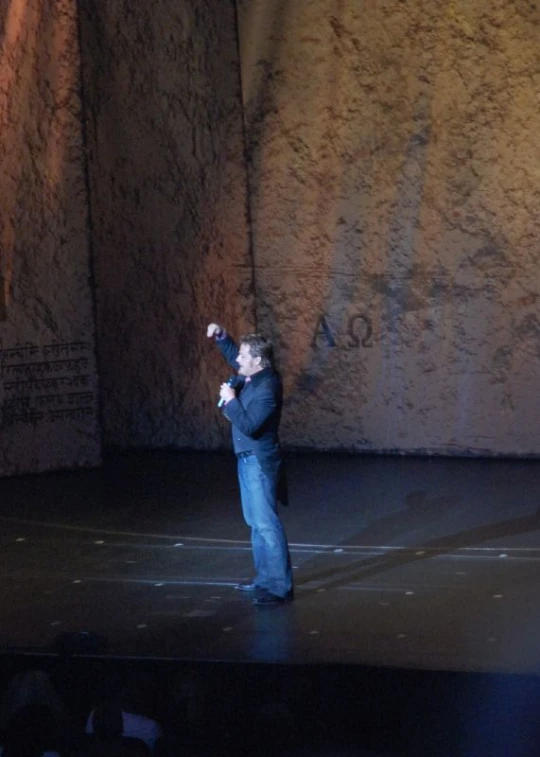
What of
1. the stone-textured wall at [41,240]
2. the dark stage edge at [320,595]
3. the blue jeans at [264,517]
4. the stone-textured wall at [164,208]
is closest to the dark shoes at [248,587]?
the dark stage edge at [320,595]

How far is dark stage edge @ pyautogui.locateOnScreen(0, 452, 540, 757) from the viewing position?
23.9 ft

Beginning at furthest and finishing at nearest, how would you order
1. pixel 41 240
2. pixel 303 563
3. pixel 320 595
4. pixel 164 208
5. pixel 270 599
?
pixel 164 208, pixel 41 240, pixel 303 563, pixel 320 595, pixel 270 599

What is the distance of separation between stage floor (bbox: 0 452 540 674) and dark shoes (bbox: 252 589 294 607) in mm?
79

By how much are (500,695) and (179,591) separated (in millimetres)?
3179

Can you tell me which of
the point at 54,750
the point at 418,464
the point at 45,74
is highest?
the point at 45,74

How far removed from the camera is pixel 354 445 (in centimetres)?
1559

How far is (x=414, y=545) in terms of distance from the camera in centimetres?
1123

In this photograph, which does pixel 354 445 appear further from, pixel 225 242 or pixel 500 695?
pixel 500 695

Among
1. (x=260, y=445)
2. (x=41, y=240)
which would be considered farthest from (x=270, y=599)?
(x=41, y=240)

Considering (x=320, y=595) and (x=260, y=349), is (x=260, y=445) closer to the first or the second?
(x=260, y=349)

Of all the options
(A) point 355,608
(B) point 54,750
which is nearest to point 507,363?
(A) point 355,608

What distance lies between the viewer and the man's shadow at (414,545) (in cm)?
1041

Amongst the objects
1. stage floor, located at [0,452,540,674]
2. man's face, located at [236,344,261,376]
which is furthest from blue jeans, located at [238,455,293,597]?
man's face, located at [236,344,261,376]

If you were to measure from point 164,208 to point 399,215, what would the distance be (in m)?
2.61
